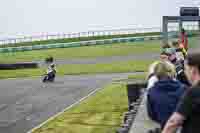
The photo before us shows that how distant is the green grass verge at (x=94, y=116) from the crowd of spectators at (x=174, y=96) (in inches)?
250

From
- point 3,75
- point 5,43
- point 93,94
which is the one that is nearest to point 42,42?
point 5,43

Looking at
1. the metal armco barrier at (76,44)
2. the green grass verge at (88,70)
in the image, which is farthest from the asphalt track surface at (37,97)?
the metal armco barrier at (76,44)

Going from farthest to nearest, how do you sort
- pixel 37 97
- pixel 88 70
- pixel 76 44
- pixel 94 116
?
pixel 76 44
pixel 88 70
pixel 37 97
pixel 94 116

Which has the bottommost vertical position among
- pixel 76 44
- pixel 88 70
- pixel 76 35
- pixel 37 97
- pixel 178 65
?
pixel 37 97

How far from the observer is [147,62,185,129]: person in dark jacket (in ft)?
21.0

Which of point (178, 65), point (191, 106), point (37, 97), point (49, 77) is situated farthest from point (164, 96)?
point (49, 77)

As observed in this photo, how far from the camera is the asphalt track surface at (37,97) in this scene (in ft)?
59.7

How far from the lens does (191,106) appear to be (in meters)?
4.83

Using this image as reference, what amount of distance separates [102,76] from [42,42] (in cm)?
4505

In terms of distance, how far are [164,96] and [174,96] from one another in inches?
4.4

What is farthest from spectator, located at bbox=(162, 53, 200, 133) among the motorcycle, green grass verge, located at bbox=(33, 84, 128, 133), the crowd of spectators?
the motorcycle

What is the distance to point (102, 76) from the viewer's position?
32.7 m

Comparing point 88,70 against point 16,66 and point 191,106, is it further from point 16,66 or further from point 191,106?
point 191,106

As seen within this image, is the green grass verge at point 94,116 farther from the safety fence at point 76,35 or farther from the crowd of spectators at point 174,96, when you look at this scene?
the safety fence at point 76,35
